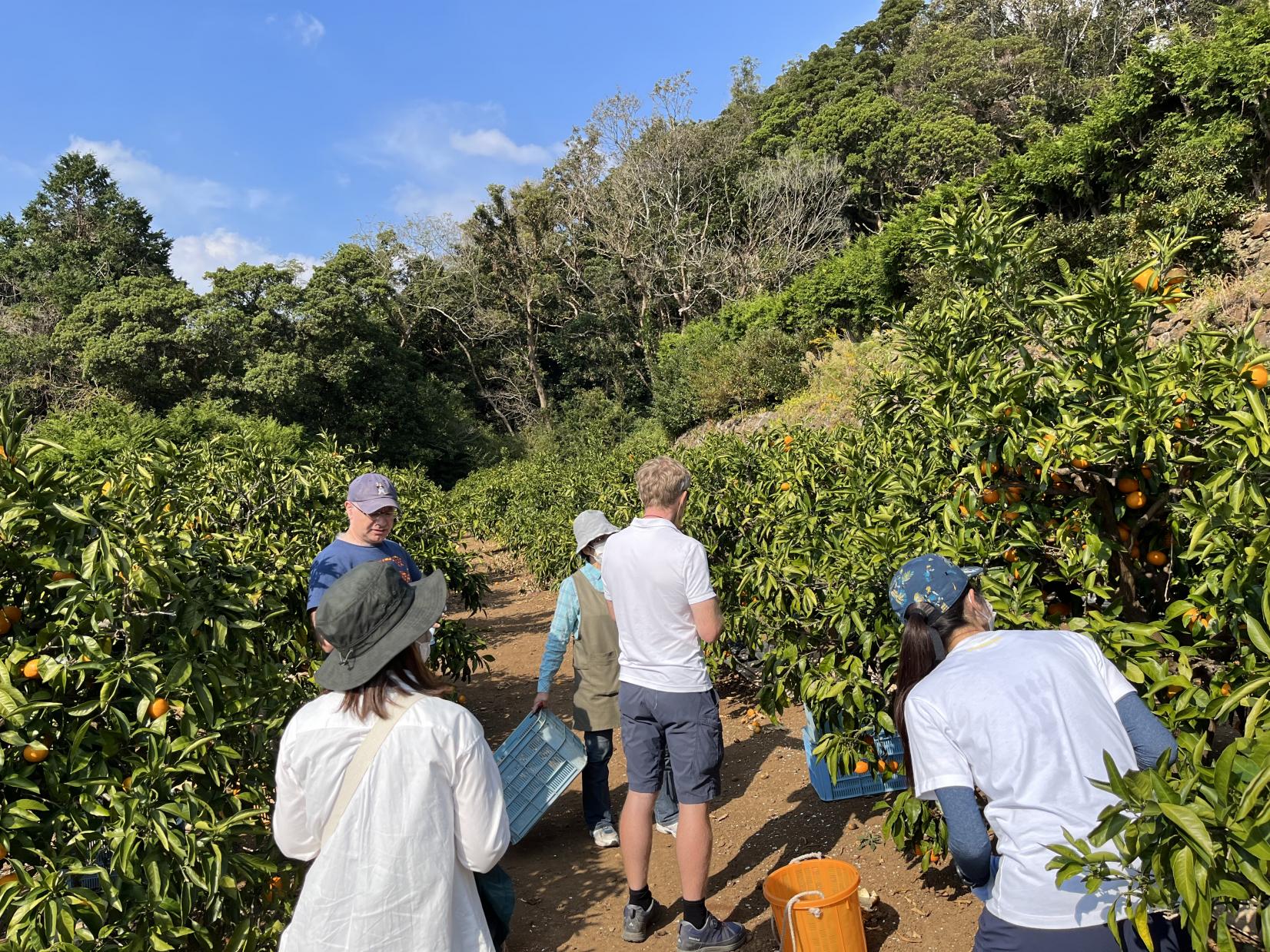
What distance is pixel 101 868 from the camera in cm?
181

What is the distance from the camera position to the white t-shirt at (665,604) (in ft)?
9.65

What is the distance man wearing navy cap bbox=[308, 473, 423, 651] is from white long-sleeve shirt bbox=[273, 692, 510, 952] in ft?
5.70

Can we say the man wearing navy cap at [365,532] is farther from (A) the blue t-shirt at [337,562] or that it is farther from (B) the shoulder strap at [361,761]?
(B) the shoulder strap at [361,761]

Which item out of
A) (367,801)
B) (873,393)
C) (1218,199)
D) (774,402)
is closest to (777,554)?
(873,393)

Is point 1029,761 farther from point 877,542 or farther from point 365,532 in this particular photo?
point 365,532

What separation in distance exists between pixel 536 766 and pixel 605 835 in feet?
2.16

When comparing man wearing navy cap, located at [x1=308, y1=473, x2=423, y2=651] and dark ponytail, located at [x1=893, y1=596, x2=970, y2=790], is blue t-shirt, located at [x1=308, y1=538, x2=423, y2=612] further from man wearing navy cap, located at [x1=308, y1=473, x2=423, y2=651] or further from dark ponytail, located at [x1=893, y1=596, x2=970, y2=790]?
dark ponytail, located at [x1=893, y1=596, x2=970, y2=790]

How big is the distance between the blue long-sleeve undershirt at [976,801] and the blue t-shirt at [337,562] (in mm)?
2114

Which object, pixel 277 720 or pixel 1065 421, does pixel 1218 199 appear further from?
pixel 277 720

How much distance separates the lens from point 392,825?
1582 millimetres

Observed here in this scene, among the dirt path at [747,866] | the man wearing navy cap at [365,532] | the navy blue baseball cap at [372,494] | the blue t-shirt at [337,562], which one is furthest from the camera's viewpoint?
Answer: the navy blue baseball cap at [372,494]

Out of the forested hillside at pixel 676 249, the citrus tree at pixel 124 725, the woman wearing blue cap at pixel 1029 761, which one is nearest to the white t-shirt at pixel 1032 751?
the woman wearing blue cap at pixel 1029 761

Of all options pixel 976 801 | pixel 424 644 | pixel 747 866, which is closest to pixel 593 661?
pixel 747 866

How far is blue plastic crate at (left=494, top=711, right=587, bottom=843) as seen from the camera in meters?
3.49
